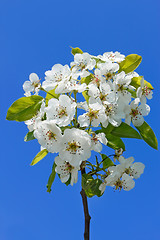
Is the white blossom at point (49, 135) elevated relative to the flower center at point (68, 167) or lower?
elevated

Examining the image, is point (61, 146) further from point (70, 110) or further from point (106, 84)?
point (106, 84)

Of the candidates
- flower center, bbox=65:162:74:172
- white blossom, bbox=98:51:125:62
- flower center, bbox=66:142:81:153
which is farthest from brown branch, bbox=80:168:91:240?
white blossom, bbox=98:51:125:62

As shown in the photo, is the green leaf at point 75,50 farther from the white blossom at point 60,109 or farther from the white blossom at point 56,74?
the white blossom at point 60,109

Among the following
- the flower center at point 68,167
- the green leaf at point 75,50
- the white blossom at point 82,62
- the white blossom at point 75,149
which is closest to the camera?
the white blossom at point 75,149

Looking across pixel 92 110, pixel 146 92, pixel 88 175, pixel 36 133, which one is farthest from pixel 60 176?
pixel 146 92

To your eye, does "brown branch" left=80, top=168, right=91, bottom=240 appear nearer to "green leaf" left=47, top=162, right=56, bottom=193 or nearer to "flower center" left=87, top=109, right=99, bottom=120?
"green leaf" left=47, top=162, right=56, bottom=193

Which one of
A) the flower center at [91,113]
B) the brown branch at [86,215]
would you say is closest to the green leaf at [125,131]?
the flower center at [91,113]
